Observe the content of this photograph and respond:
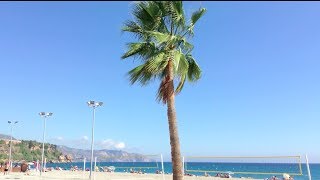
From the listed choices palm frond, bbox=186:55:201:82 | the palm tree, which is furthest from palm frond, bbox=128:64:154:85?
palm frond, bbox=186:55:201:82

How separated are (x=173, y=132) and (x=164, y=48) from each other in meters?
2.51

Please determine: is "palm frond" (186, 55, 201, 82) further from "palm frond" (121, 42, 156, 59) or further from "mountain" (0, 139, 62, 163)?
"mountain" (0, 139, 62, 163)

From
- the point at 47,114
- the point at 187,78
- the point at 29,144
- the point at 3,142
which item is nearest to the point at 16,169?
the point at 47,114

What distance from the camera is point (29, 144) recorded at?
16375cm

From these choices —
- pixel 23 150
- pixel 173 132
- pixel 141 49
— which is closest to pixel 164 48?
pixel 141 49

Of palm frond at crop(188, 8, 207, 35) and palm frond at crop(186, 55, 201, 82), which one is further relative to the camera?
palm frond at crop(186, 55, 201, 82)

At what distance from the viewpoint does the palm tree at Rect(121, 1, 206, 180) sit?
34.3 ft

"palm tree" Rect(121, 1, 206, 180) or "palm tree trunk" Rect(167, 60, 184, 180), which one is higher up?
"palm tree" Rect(121, 1, 206, 180)

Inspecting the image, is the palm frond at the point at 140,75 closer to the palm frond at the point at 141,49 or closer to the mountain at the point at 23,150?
the palm frond at the point at 141,49

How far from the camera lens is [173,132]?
10289 millimetres

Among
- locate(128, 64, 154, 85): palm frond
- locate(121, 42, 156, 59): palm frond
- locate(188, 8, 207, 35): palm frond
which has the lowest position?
locate(128, 64, 154, 85): palm frond

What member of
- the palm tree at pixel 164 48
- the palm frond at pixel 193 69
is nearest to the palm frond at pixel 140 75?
the palm tree at pixel 164 48

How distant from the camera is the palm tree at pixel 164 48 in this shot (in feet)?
34.3

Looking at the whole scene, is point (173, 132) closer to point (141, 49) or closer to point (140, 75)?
point (140, 75)
